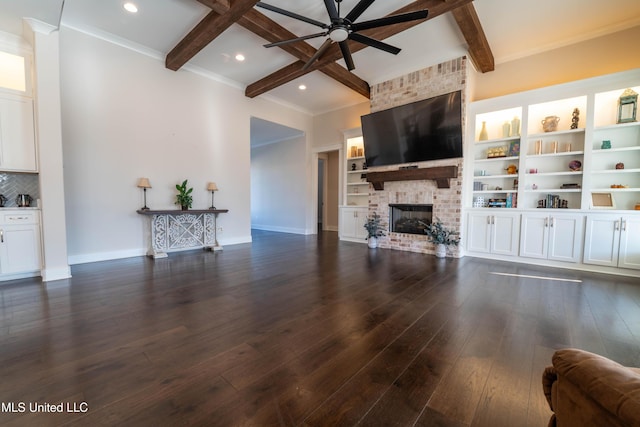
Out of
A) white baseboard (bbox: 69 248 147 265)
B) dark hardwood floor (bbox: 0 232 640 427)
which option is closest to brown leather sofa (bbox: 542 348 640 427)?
dark hardwood floor (bbox: 0 232 640 427)

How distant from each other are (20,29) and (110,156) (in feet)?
5.70

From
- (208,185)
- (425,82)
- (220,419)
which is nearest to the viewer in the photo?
(220,419)

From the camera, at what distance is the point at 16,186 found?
3443 mm

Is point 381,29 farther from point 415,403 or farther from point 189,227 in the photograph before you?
point 189,227

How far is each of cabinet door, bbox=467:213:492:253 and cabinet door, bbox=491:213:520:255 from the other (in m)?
0.08

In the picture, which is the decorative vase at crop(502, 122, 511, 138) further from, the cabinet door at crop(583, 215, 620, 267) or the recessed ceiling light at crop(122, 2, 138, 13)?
the recessed ceiling light at crop(122, 2, 138, 13)

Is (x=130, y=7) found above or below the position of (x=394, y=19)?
above

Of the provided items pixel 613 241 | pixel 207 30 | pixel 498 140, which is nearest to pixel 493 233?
pixel 613 241

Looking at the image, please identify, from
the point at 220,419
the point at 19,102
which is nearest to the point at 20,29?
the point at 19,102

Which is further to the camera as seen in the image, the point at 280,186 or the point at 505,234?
the point at 280,186

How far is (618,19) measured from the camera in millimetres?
3656

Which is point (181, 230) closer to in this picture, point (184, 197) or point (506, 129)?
point (184, 197)

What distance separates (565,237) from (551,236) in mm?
162

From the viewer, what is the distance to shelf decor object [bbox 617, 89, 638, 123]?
3576 mm
